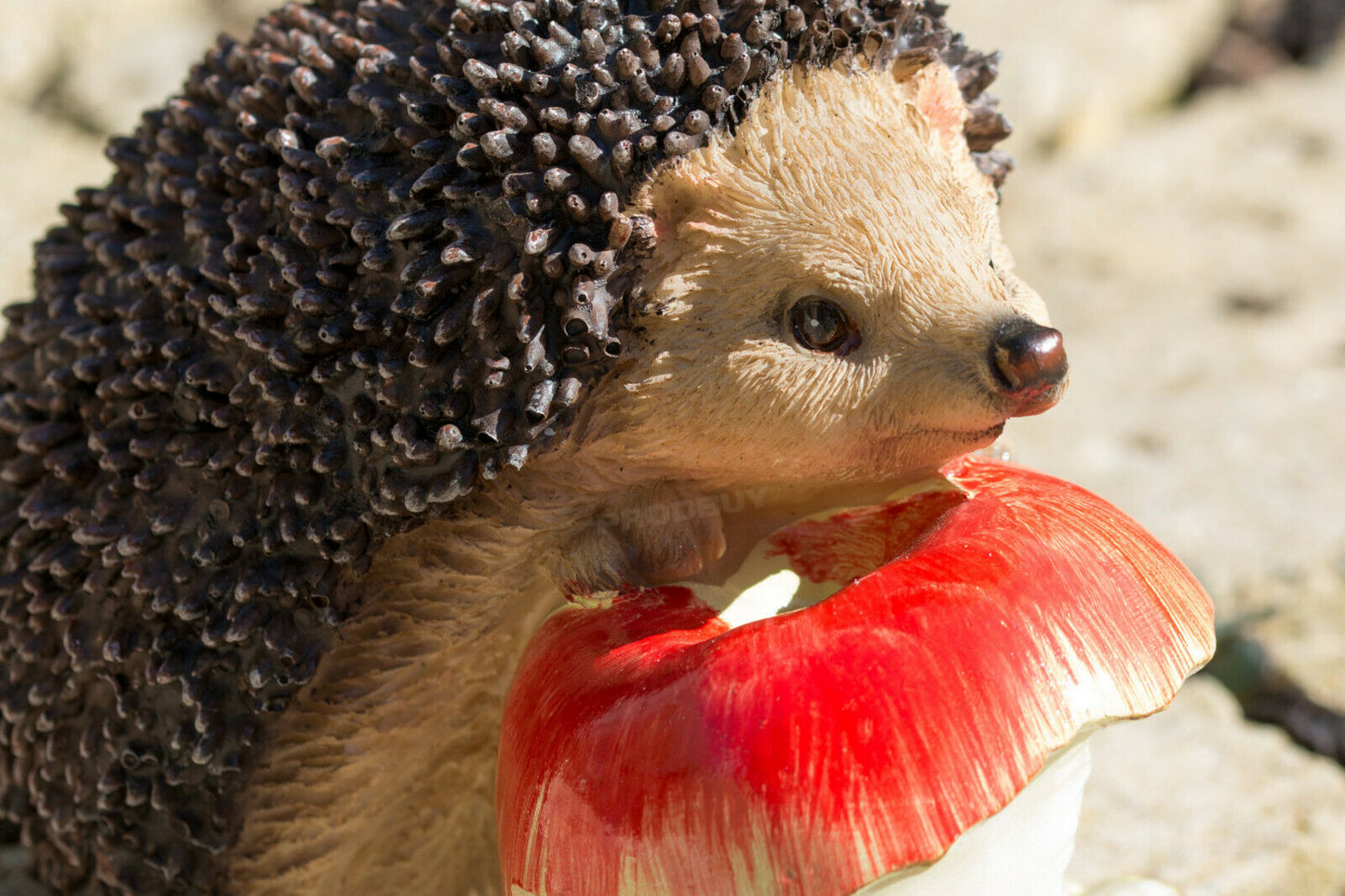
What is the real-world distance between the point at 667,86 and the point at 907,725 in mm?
658

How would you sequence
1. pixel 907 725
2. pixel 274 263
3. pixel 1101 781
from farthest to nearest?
pixel 1101 781 → pixel 274 263 → pixel 907 725

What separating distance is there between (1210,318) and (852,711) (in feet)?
11.2

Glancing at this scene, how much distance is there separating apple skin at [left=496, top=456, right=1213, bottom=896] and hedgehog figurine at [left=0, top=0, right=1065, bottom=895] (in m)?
0.16

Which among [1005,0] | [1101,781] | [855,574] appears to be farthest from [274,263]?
[1005,0]

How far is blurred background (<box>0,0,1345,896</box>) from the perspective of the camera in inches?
90.4

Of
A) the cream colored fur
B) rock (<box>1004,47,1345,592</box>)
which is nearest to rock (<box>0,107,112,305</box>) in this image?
the cream colored fur

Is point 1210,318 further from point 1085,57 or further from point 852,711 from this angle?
point 852,711

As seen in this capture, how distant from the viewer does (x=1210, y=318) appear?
159 inches

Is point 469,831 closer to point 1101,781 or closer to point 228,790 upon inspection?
point 228,790

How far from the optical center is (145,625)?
1453 millimetres

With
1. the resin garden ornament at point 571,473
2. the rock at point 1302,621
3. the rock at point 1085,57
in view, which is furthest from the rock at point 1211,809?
the rock at point 1085,57

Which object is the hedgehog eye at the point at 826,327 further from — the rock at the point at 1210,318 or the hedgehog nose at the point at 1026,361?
the rock at the point at 1210,318

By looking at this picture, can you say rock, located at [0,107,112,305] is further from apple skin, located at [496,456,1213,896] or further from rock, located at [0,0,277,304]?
apple skin, located at [496,456,1213,896]

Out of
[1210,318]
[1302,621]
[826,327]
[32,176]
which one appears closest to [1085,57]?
[1210,318]
